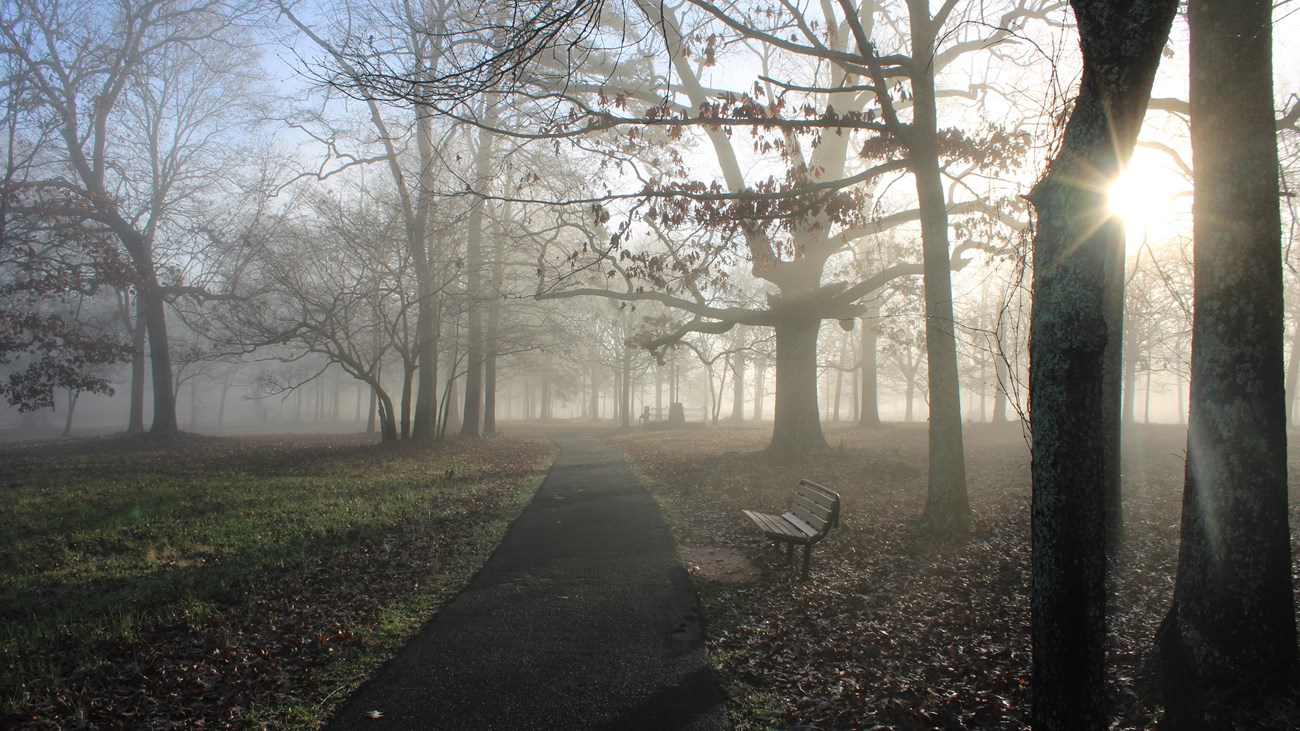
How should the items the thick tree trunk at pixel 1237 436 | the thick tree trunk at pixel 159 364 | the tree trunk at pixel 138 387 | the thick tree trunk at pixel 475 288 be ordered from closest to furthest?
the thick tree trunk at pixel 1237 436
the thick tree trunk at pixel 475 288
the thick tree trunk at pixel 159 364
the tree trunk at pixel 138 387

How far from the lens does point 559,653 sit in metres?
4.83

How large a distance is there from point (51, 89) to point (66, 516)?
1685cm

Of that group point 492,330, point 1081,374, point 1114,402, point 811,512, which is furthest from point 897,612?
point 492,330

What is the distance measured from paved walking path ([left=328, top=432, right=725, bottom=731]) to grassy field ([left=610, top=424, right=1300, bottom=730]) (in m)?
0.36

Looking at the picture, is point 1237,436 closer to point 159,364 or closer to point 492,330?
point 492,330

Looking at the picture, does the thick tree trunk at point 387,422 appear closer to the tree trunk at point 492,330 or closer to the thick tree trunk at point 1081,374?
the tree trunk at point 492,330

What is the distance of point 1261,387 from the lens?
11.7ft

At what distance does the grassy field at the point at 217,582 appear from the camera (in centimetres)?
416

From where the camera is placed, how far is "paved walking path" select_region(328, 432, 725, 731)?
3926 millimetres

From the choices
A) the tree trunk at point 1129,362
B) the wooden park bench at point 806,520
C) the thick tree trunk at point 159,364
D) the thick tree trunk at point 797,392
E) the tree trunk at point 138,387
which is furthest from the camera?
the tree trunk at point 1129,362

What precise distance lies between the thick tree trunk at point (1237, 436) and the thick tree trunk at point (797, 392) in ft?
41.0

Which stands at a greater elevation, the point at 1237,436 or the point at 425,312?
the point at 425,312

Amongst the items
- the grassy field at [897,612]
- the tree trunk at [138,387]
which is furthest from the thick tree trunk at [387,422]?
the tree trunk at [138,387]

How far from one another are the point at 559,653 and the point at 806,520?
3695 millimetres
